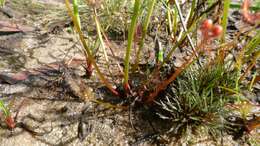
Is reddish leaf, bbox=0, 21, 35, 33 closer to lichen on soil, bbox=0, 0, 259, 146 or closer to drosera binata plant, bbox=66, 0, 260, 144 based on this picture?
lichen on soil, bbox=0, 0, 259, 146

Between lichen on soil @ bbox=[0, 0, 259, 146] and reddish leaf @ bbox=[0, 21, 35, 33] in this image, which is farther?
reddish leaf @ bbox=[0, 21, 35, 33]

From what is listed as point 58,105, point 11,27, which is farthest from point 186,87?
point 11,27

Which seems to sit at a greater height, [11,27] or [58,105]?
[11,27]

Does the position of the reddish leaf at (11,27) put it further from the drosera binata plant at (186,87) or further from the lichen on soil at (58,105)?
the drosera binata plant at (186,87)

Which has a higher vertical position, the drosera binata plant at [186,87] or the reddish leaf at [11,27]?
the reddish leaf at [11,27]

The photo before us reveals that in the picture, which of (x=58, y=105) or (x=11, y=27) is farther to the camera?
(x=11, y=27)

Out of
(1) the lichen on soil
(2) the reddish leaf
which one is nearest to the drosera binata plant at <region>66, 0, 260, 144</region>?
(1) the lichen on soil

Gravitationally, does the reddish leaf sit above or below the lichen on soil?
above

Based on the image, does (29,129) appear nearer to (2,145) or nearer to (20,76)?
(2,145)

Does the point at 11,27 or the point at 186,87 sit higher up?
the point at 11,27

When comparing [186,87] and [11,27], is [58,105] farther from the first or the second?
[11,27]

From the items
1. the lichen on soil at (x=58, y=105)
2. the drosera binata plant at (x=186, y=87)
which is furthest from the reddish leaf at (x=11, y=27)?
the drosera binata plant at (x=186, y=87)
